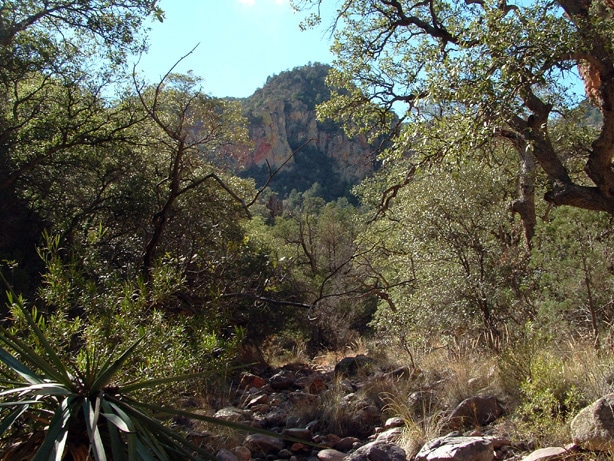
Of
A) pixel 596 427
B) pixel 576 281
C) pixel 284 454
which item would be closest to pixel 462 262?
pixel 576 281

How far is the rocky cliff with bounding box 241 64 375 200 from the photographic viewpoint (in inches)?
2106

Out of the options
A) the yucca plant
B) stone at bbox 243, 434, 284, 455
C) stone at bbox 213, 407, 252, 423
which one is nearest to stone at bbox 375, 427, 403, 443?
stone at bbox 243, 434, 284, 455

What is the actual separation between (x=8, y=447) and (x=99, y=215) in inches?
257

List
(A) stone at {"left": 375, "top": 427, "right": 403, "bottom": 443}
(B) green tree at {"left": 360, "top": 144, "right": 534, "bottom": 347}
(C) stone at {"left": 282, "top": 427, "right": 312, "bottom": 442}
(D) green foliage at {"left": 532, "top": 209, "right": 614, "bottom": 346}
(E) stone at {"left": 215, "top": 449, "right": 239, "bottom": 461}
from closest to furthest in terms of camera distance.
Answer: (E) stone at {"left": 215, "top": 449, "right": 239, "bottom": 461}, (A) stone at {"left": 375, "top": 427, "right": 403, "bottom": 443}, (C) stone at {"left": 282, "top": 427, "right": 312, "bottom": 442}, (D) green foliage at {"left": 532, "top": 209, "right": 614, "bottom": 346}, (B) green tree at {"left": 360, "top": 144, "right": 534, "bottom": 347}

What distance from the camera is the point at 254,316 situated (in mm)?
11250

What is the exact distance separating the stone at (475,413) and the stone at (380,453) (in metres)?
0.93

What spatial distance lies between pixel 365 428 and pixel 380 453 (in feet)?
4.77

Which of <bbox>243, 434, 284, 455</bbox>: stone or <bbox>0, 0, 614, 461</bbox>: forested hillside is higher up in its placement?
<bbox>0, 0, 614, 461</bbox>: forested hillside

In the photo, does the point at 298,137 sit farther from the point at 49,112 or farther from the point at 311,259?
the point at 311,259

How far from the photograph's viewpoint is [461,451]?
14.0ft

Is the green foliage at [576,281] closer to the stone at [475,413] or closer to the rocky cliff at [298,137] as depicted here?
the stone at [475,413]

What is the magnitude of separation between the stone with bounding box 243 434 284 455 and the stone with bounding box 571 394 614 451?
2.77 m

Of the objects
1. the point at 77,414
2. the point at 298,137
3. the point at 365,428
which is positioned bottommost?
the point at 365,428

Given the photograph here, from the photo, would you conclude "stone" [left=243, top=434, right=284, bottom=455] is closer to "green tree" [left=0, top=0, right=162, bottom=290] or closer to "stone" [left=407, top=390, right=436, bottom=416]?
"stone" [left=407, top=390, right=436, bottom=416]
